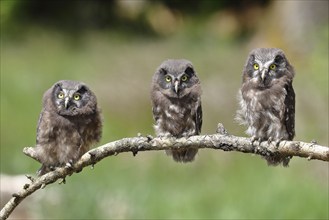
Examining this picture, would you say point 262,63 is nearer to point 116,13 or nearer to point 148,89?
point 148,89

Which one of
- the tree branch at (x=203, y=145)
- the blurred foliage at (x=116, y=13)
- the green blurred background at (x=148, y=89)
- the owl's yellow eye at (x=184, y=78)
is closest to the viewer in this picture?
the tree branch at (x=203, y=145)

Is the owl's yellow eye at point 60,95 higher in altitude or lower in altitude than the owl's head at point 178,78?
lower

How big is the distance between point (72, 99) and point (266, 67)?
115cm

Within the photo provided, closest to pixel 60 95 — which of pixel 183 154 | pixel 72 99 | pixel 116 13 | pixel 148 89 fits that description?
pixel 72 99

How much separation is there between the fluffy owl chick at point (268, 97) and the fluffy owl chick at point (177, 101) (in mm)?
271

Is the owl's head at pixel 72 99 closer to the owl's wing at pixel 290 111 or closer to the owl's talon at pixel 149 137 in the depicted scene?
the owl's talon at pixel 149 137

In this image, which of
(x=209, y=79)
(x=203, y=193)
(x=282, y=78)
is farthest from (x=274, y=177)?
(x=282, y=78)

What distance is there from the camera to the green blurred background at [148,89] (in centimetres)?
1136

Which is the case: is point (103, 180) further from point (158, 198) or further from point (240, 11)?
point (240, 11)

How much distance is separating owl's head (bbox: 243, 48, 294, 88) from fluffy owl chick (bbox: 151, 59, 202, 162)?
368 mm

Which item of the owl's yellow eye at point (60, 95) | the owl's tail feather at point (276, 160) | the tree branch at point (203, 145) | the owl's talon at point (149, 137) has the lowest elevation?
the owl's tail feather at point (276, 160)

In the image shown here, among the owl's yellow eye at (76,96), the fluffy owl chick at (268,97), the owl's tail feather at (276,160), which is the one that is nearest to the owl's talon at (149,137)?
the fluffy owl chick at (268,97)

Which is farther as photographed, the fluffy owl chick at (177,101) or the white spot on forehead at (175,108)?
the white spot on forehead at (175,108)

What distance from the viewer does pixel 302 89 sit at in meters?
13.8
